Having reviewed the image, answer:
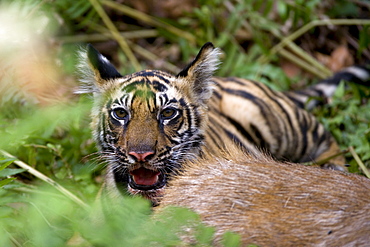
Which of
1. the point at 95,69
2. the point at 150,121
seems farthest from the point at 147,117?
the point at 95,69

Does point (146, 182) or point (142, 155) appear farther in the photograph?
point (146, 182)

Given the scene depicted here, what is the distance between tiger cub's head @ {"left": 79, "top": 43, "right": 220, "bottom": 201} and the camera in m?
3.60

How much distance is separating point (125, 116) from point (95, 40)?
13.6 feet

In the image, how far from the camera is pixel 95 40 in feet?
25.1

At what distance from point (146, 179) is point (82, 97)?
1.14 m

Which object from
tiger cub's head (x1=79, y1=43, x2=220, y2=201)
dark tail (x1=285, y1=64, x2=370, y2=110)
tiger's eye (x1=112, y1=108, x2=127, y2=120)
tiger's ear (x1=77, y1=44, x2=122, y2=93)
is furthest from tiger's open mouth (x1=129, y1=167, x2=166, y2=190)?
dark tail (x1=285, y1=64, x2=370, y2=110)

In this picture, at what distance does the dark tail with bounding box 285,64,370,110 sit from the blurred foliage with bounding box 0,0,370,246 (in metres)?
0.15

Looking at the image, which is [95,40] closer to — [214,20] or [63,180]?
[214,20]

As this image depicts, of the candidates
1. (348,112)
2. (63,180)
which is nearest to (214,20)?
(348,112)

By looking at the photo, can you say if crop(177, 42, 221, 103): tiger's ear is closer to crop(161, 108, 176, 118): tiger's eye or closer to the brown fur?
crop(161, 108, 176, 118): tiger's eye

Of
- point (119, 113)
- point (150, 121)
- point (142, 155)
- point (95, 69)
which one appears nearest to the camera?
point (142, 155)

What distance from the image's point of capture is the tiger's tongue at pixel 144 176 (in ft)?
12.1

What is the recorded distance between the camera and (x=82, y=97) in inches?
175

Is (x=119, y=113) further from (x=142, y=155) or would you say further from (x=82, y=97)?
(x=82, y=97)
